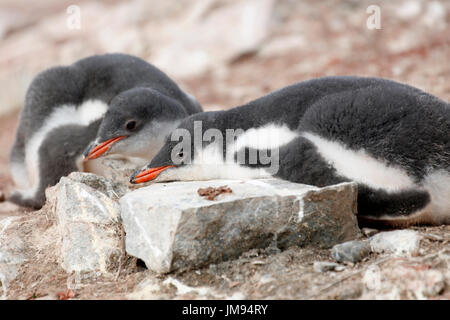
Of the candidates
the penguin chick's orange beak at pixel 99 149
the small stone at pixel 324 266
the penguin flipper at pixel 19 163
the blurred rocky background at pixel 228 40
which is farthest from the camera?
the blurred rocky background at pixel 228 40

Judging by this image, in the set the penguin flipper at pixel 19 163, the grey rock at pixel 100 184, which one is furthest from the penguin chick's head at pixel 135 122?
the penguin flipper at pixel 19 163

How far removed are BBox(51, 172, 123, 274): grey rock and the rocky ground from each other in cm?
8

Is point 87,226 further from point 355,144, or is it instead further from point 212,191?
point 355,144

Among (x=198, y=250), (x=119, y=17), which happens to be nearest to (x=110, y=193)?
(x=198, y=250)

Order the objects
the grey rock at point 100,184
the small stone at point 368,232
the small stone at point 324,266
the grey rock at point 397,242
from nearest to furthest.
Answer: the small stone at point 324,266 < the grey rock at point 397,242 < the small stone at point 368,232 < the grey rock at point 100,184

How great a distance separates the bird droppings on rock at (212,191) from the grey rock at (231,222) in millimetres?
31

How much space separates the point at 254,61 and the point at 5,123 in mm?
4573

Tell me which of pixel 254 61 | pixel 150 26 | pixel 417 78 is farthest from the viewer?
pixel 150 26

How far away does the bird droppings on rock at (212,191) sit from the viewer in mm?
3292

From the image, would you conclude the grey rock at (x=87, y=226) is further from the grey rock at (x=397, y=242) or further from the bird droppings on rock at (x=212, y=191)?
the grey rock at (x=397, y=242)

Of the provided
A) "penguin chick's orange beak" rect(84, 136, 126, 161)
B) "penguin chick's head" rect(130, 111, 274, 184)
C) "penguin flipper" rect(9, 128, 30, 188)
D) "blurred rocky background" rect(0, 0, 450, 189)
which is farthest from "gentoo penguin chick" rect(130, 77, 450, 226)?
"blurred rocky background" rect(0, 0, 450, 189)

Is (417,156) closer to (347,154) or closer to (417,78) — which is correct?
(347,154)

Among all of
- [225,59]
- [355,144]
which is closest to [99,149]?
[355,144]
